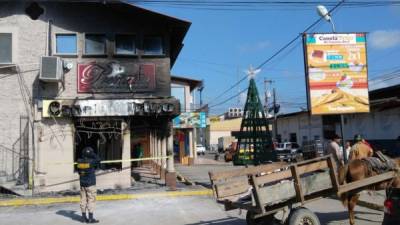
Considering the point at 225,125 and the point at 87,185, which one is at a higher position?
the point at 225,125

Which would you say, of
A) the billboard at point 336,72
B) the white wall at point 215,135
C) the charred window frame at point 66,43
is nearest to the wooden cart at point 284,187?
the billboard at point 336,72

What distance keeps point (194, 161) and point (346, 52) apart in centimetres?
2942

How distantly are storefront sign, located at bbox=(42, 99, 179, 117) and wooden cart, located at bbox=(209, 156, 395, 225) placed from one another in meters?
9.25

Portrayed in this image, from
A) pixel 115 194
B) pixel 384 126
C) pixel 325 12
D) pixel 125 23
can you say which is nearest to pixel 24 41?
pixel 125 23

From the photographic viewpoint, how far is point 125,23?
20.5 meters

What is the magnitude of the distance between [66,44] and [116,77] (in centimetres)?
223

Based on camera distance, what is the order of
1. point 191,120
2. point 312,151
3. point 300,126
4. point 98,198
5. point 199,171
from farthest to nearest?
point 300,126 → point 191,120 → point 199,171 → point 312,151 → point 98,198

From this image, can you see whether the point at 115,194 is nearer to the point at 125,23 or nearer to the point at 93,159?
the point at 93,159

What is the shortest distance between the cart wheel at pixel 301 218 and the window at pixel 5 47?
45.4 feet

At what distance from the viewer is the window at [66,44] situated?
789 inches

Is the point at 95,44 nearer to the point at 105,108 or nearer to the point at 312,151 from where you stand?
the point at 105,108

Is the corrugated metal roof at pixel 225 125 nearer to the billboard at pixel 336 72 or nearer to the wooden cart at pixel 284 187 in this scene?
the billboard at pixel 336 72

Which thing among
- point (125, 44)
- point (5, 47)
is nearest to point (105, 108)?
point (125, 44)

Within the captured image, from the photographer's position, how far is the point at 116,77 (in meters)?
20.0
